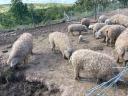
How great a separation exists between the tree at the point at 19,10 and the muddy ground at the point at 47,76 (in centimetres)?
764

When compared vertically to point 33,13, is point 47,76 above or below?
below

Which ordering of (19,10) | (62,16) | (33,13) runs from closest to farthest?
(19,10) < (33,13) < (62,16)

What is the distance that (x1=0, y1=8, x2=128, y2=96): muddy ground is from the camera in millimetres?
12320

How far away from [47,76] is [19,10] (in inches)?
498

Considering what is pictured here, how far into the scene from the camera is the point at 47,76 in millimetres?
13562

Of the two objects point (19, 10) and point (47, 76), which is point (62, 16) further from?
point (47, 76)

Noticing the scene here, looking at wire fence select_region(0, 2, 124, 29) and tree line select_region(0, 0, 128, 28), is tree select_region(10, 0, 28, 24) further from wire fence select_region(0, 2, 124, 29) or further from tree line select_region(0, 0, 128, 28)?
wire fence select_region(0, 2, 124, 29)

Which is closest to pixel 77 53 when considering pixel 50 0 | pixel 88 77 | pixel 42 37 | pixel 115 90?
pixel 88 77

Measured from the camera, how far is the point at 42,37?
1897 cm

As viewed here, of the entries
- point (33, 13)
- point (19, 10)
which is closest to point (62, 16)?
point (33, 13)

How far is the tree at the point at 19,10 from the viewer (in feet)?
81.6

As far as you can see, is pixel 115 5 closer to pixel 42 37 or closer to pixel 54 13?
pixel 54 13

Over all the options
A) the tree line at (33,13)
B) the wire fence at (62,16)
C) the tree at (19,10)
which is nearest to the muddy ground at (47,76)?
the wire fence at (62,16)

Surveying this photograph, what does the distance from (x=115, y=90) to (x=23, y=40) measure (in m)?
5.64
